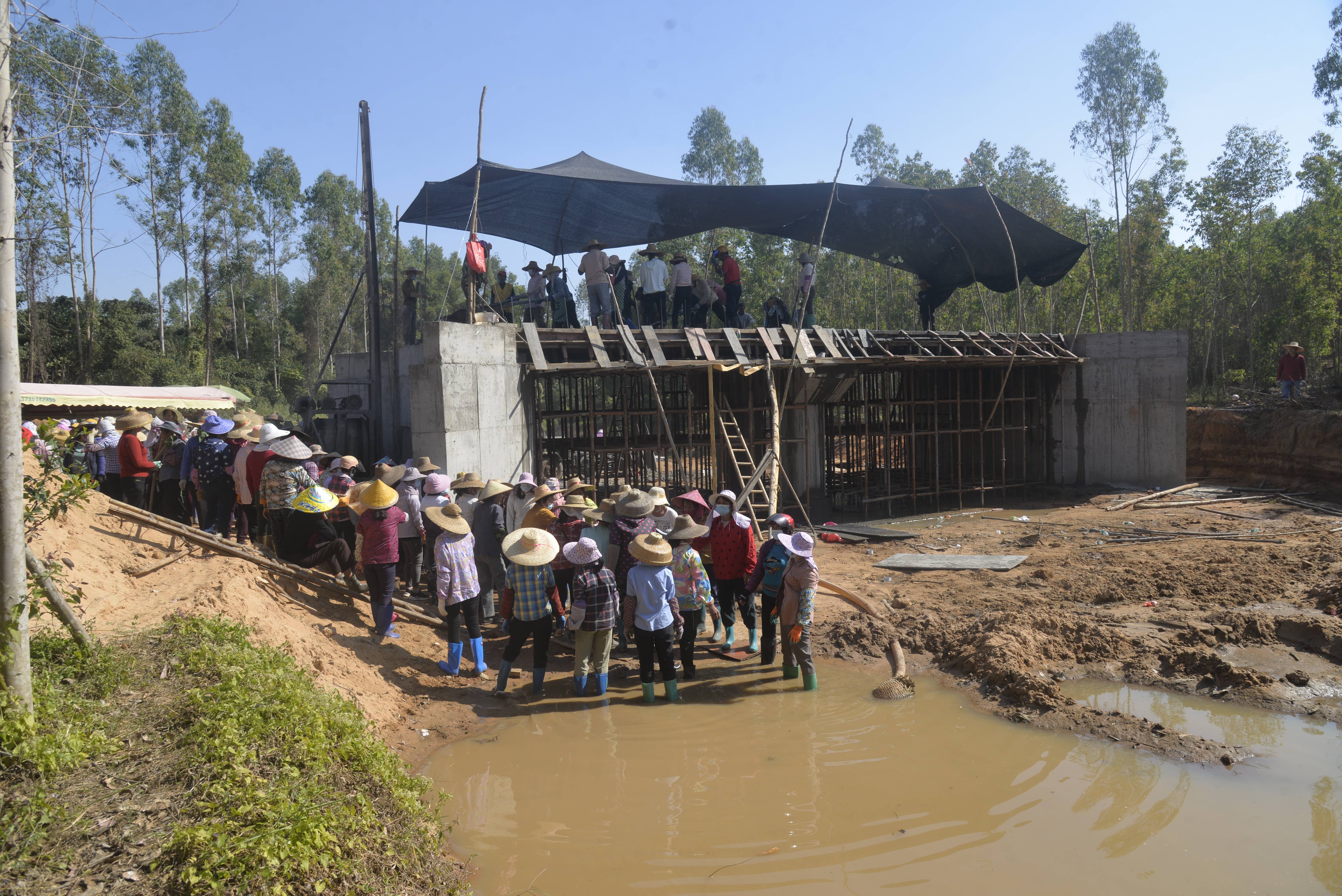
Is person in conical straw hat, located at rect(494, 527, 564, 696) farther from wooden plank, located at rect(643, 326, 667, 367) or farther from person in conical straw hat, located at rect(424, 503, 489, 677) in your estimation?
wooden plank, located at rect(643, 326, 667, 367)

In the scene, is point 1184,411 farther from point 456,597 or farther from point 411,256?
point 411,256

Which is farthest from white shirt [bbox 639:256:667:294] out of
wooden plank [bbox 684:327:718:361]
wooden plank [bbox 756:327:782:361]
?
wooden plank [bbox 756:327:782:361]

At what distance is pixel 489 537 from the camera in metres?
7.58

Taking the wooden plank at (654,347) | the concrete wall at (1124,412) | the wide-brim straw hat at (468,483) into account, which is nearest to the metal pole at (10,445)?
the wide-brim straw hat at (468,483)

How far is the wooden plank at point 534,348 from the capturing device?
11406 mm

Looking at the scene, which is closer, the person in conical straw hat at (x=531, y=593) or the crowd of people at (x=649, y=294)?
the person in conical straw hat at (x=531, y=593)

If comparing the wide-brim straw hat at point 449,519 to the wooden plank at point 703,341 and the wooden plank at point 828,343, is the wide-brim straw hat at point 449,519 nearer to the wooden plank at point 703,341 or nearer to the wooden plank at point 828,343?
the wooden plank at point 703,341

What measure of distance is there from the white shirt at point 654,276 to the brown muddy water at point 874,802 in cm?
910

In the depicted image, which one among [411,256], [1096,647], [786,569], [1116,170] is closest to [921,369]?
[1096,647]

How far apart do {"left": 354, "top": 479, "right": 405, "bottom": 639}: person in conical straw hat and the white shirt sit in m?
8.03

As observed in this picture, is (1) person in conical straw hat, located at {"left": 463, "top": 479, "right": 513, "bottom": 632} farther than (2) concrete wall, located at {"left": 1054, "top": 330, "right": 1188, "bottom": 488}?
No

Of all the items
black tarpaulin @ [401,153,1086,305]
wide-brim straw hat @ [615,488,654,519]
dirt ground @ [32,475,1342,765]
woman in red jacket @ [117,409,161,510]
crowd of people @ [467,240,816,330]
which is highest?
black tarpaulin @ [401,153,1086,305]

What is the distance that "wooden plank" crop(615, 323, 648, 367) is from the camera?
A: 1216 cm

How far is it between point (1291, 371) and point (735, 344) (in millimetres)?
15404
